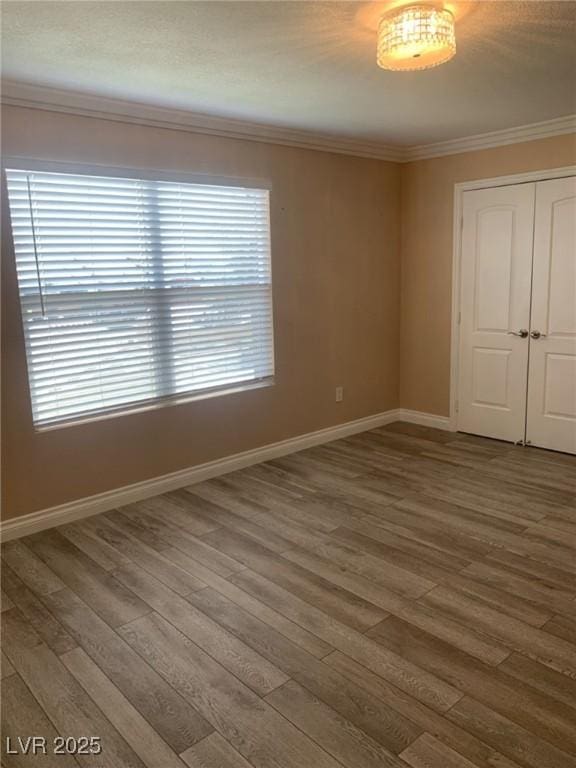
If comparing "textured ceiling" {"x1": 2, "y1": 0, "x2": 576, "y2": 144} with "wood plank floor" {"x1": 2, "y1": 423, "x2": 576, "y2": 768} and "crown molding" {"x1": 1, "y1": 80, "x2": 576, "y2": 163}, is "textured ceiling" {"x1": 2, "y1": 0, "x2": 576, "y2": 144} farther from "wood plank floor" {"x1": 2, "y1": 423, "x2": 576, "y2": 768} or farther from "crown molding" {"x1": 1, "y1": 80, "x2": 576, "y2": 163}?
"wood plank floor" {"x1": 2, "y1": 423, "x2": 576, "y2": 768}

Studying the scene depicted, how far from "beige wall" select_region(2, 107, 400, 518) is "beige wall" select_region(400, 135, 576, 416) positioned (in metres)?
0.11

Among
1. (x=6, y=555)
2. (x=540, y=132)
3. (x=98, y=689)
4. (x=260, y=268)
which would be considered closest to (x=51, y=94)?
(x=260, y=268)

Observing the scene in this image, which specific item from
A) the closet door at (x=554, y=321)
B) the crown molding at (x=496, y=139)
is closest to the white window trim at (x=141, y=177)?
the crown molding at (x=496, y=139)

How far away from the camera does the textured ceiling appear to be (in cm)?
218

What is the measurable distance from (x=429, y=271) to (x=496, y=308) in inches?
28.2

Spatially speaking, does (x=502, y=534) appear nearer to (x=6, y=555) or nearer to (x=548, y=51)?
(x=548, y=51)

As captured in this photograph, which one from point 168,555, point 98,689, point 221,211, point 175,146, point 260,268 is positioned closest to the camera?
point 98,689

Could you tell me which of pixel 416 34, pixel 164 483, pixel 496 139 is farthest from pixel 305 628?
pixel 496 139

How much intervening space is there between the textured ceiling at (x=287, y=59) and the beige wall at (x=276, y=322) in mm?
305

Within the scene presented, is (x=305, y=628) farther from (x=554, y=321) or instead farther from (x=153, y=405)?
(x=554, y=321)

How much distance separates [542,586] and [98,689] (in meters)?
1.97

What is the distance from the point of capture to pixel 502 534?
3.17m

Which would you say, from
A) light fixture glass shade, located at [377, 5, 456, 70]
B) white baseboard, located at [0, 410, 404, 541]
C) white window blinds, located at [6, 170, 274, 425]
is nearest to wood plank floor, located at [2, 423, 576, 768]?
white baseboard, located at [0, 410, 404, 541]

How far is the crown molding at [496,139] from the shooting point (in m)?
4.03
